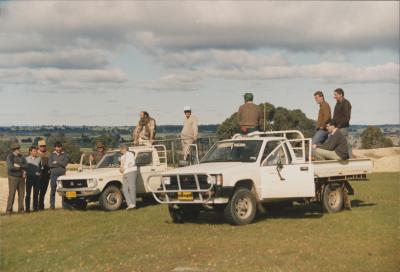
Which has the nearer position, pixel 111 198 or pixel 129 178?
pixel 129 178

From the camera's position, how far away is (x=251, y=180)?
1542 cm

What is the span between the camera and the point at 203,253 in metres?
11.8

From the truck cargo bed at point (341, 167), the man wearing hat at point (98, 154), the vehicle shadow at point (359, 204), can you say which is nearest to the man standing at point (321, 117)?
the truck cargo bed at point (341, 167)

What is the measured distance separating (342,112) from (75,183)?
7.46 metres

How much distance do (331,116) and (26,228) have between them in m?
7.96

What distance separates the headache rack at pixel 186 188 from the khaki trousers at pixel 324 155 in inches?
157

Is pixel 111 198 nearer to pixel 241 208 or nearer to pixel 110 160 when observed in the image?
pixel 110 160

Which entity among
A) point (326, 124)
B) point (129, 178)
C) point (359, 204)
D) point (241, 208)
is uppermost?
point (326, 124)

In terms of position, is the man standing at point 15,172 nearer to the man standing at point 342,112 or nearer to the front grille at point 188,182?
the front grille at point 188,182

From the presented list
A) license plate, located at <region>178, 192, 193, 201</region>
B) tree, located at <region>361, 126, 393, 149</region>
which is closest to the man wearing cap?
license plate, located at <region>178, 192, 193, 201</region>

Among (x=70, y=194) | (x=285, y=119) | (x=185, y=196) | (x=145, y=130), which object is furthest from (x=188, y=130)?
(x=285, y=119)

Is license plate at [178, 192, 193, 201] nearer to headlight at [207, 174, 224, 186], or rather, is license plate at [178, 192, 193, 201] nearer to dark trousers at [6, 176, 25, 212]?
headlight at [207, 174, 224, 186]

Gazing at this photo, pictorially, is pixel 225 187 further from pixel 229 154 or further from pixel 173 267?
Result: pixel 173 267

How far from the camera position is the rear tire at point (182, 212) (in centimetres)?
1602
